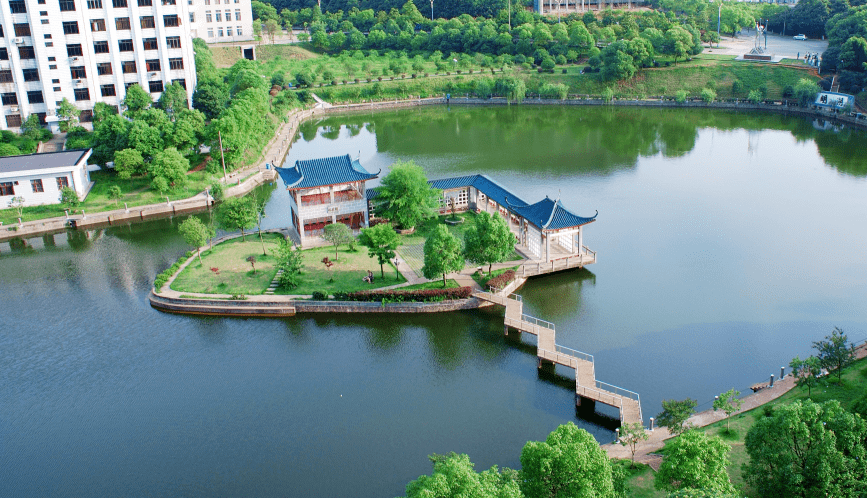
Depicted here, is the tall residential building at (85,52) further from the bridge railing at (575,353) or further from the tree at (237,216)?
the bridge railing at (575,353)

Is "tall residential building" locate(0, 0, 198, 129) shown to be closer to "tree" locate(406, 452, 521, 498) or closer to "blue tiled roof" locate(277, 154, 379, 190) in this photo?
"blue tiled roof" locate(277, 154, 379, 190)

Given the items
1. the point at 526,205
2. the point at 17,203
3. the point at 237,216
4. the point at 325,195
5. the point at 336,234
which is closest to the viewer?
the point at 336,234

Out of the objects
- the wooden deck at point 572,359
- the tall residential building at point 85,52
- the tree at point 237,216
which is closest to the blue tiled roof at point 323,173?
the tree at point 237,216

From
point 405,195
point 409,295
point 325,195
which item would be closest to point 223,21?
point 325,195

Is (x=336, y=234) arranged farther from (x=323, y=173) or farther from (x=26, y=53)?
(x=26, y=53)

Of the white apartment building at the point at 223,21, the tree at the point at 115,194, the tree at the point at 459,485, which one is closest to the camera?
the tree at the point at 459,485

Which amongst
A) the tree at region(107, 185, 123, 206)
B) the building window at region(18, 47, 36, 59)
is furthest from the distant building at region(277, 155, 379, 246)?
the building window at region(18, 47, 36, 59)
